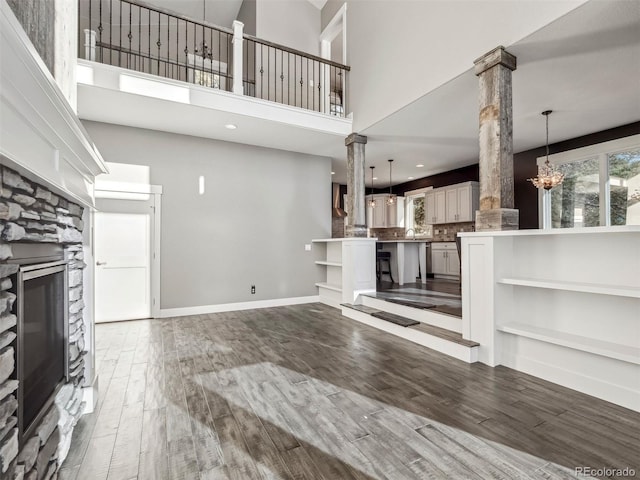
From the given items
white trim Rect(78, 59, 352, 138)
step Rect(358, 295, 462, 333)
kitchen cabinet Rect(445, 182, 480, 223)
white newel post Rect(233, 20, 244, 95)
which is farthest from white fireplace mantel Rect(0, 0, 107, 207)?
kitchen cabinet Rect(445, 182, 480, 223)

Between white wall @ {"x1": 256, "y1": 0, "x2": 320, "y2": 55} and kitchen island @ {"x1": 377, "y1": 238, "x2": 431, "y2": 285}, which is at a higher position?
white wall @ {"x1": 256, "y1": 0, "x2": 320, "y2": 55}

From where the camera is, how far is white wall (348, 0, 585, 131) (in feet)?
9.05

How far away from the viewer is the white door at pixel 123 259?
14.6 feet

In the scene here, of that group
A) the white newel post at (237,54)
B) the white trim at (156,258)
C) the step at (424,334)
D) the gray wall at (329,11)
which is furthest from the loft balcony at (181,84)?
the step at (424,334)

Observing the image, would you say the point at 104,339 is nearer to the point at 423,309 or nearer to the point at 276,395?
the point at 276,395

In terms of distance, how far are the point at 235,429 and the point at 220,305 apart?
3.41 metres

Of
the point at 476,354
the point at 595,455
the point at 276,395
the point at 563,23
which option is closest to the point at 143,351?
the point at 276,395

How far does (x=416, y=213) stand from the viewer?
9438 millimetres

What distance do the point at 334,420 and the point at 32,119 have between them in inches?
82.1

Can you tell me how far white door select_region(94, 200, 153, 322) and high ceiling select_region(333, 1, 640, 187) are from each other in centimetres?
379

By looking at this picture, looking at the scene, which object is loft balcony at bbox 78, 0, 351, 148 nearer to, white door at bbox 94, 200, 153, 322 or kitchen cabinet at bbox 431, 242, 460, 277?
white door at bbox 94, 200, 153, 322

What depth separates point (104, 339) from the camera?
3.68 metres

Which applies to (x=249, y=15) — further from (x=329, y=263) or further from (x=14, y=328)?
(x=14, y=328)

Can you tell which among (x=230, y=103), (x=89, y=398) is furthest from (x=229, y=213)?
(x=89, y=398)
